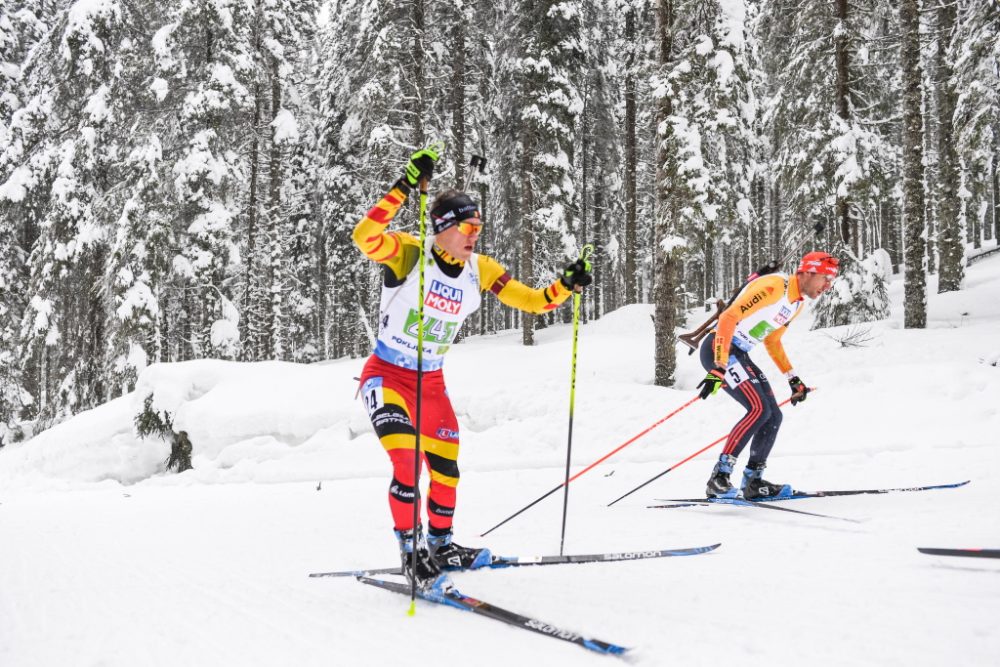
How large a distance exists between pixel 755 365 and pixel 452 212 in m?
3.73

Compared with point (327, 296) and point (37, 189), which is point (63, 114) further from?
point (327, 296)

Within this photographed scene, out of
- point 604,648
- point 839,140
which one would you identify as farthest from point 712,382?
point 839,140

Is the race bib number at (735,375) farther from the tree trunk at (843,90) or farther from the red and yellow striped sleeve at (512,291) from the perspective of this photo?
the tree trunk at (843,90)

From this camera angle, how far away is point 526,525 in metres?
5.73

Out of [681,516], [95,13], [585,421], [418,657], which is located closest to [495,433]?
[585,421]

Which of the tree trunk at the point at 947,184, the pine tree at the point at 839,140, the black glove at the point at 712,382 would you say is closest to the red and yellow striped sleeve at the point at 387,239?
the black glove at the point at 712,382

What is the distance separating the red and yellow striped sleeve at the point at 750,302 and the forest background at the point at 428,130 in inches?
236

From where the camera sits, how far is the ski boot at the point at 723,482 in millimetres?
5984

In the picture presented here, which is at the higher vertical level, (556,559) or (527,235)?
(527,235)

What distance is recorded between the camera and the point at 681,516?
5645 mm

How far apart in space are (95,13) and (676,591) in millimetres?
20289

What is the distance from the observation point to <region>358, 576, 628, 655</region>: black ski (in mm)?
2602

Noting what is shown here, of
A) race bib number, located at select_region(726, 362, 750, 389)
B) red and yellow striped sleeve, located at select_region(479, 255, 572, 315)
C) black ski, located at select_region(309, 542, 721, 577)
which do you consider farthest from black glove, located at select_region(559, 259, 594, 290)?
race bib number, located at select_region(726, 362, 750, 389)

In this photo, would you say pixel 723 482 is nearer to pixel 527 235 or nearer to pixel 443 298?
pixel 443 298
